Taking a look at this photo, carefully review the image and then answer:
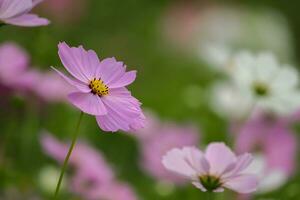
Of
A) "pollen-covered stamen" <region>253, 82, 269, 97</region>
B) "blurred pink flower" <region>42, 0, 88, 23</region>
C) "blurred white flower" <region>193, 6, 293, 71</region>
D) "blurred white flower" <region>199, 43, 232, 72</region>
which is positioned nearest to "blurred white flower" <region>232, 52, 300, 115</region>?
"pollen-covered stamen" <region>253, 82, 269, 97</region>

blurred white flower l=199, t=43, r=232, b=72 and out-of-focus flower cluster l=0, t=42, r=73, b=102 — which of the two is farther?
blurred white flower l=199, t=43, r=232, b=72

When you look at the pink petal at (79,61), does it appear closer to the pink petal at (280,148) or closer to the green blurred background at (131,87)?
the green blurred background at (131,87)

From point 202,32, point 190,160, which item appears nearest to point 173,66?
point 202,32

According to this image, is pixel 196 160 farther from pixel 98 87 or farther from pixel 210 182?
pixel 98 87

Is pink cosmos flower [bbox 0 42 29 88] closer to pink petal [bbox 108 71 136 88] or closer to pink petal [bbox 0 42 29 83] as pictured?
pink petal [bbox 0 42 29 83]

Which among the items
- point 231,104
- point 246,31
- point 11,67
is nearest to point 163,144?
point 231,104

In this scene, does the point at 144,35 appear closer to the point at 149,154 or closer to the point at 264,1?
the point at 264,1

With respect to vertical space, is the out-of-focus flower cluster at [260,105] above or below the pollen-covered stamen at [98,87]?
above

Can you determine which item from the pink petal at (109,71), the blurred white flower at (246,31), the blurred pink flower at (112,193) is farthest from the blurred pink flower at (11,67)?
the blurred white flower at (246,31)
